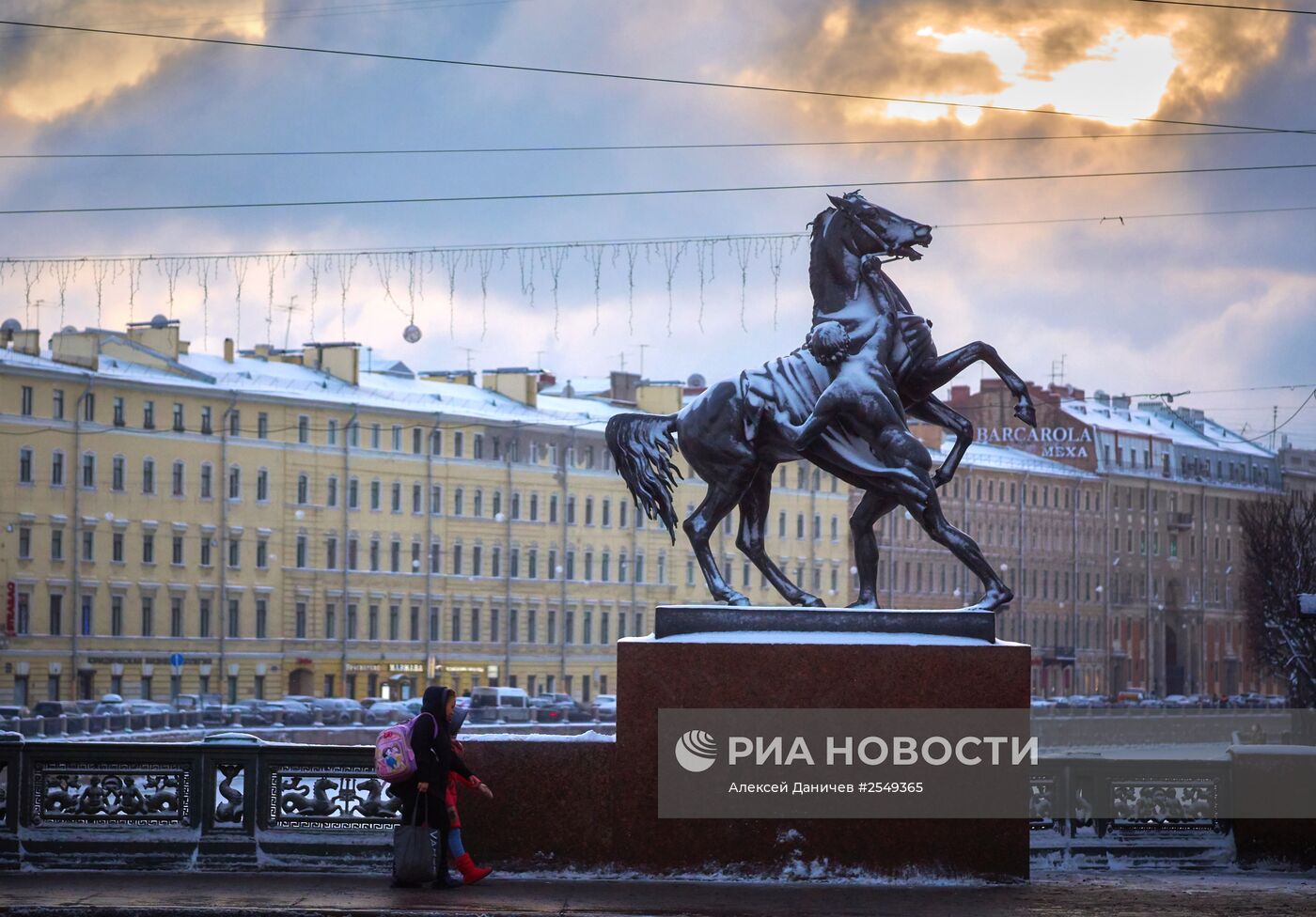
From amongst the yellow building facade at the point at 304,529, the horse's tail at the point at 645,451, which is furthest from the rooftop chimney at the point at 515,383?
the horse's tail at the point at 645,451

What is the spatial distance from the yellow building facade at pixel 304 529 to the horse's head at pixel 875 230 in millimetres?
62603

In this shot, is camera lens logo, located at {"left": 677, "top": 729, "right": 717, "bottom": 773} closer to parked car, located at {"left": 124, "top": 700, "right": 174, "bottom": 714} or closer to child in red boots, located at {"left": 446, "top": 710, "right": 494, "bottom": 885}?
child in red boots, located at {"left": 446, "top": 710, "right": 494, "bottom": 885}

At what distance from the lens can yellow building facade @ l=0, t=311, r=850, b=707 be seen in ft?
260

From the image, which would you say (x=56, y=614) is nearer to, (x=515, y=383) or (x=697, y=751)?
(x=515, y=383)

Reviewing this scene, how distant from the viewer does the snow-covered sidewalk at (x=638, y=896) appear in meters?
13.5

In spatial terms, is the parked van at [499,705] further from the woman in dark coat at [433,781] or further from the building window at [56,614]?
the woman in dark coat at [433,781]

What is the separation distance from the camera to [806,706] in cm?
1513

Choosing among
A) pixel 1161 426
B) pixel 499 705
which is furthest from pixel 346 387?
pixel 1161 426

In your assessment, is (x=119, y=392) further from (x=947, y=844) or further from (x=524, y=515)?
(x=947, y=844)

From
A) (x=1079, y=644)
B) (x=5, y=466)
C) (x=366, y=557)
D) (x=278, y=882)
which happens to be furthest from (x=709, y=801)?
(x=1079, y=644)

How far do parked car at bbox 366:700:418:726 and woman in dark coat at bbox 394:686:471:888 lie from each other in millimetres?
58627

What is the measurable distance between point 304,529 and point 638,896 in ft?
243

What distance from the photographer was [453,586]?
305 feet

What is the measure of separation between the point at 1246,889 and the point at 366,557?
76422 mm
